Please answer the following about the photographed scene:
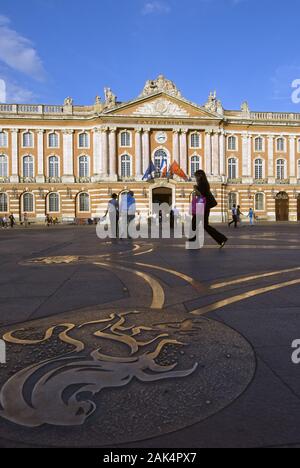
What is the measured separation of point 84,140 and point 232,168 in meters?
19.0

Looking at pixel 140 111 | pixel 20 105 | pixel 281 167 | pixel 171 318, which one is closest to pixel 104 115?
pixel 140 111

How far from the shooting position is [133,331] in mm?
3531

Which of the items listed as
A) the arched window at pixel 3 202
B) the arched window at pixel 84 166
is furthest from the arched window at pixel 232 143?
the arched window at pixel 3 202

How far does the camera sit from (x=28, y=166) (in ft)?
153

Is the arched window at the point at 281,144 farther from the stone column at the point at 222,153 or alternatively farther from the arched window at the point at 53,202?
the arched window at the point at 53,202

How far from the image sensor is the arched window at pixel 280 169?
166ft

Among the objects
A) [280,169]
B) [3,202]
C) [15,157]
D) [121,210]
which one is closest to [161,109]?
[280,169]

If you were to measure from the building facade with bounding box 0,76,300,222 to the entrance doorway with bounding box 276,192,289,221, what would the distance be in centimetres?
737

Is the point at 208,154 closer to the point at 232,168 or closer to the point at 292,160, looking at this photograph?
the point at 232,168

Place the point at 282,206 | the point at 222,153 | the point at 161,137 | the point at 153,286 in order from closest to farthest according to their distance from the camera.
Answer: the point at 153,286
the point at 161,137
the point at 222,153
the point at 282,206

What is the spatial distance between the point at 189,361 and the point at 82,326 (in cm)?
128

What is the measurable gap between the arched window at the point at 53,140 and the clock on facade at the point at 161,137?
12.2 m

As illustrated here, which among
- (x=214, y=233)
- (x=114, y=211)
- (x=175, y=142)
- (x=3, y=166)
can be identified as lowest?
(x=214, y=233)
